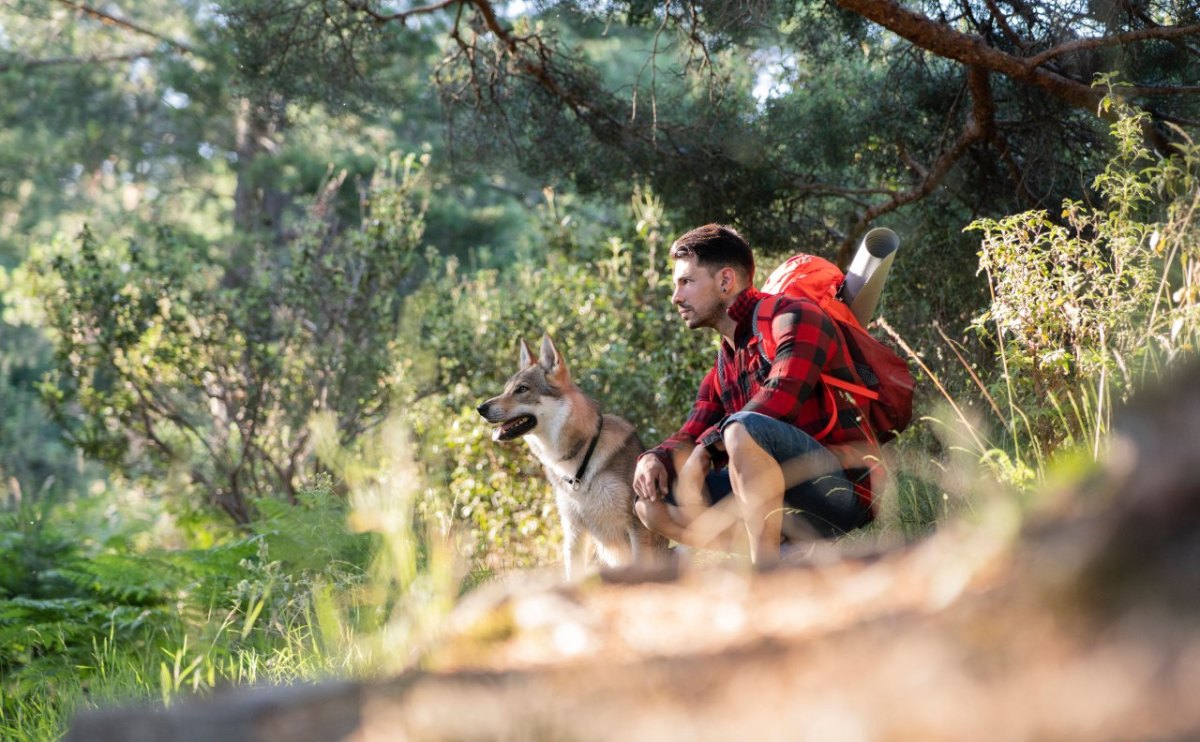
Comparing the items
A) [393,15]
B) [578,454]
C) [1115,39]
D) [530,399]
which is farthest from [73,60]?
[1115,39]

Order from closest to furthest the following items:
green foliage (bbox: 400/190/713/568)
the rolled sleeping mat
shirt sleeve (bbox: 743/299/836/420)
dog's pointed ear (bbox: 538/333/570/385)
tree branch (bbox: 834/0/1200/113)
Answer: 1. shirt sleeve (bbox: 743/299/836/420)
2. the rolled sleeping mat
3. tree branch (bbox: 834/0/1200/113)
4. dog's pointed ear (bbox: 538/333/570/385)
5. green foliage (bbox: 400/190/713/568)

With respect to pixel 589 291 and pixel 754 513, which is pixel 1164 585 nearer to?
pixel 754 513

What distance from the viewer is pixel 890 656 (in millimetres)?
1523

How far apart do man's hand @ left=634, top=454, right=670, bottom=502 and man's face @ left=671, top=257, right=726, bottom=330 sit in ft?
2.19

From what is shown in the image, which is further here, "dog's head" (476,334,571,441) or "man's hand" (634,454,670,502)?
"dog's head" (476,334,571,441)

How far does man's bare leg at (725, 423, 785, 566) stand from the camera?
13.9ft

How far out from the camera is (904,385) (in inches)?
183

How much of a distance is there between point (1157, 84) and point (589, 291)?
4.73 metres

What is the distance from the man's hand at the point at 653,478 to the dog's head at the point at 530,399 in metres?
1.76

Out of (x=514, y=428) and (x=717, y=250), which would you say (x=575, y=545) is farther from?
(x=717, y=250)

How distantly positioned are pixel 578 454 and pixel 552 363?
0.71 meters

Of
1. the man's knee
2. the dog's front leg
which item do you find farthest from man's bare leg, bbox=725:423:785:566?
the dog's front leg

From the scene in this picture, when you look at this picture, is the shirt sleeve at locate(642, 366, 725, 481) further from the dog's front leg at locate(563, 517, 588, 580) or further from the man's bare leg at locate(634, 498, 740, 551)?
the dog's front leg at locate(563, 517, 588, 580)

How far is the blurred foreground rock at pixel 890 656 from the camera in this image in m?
1.38
